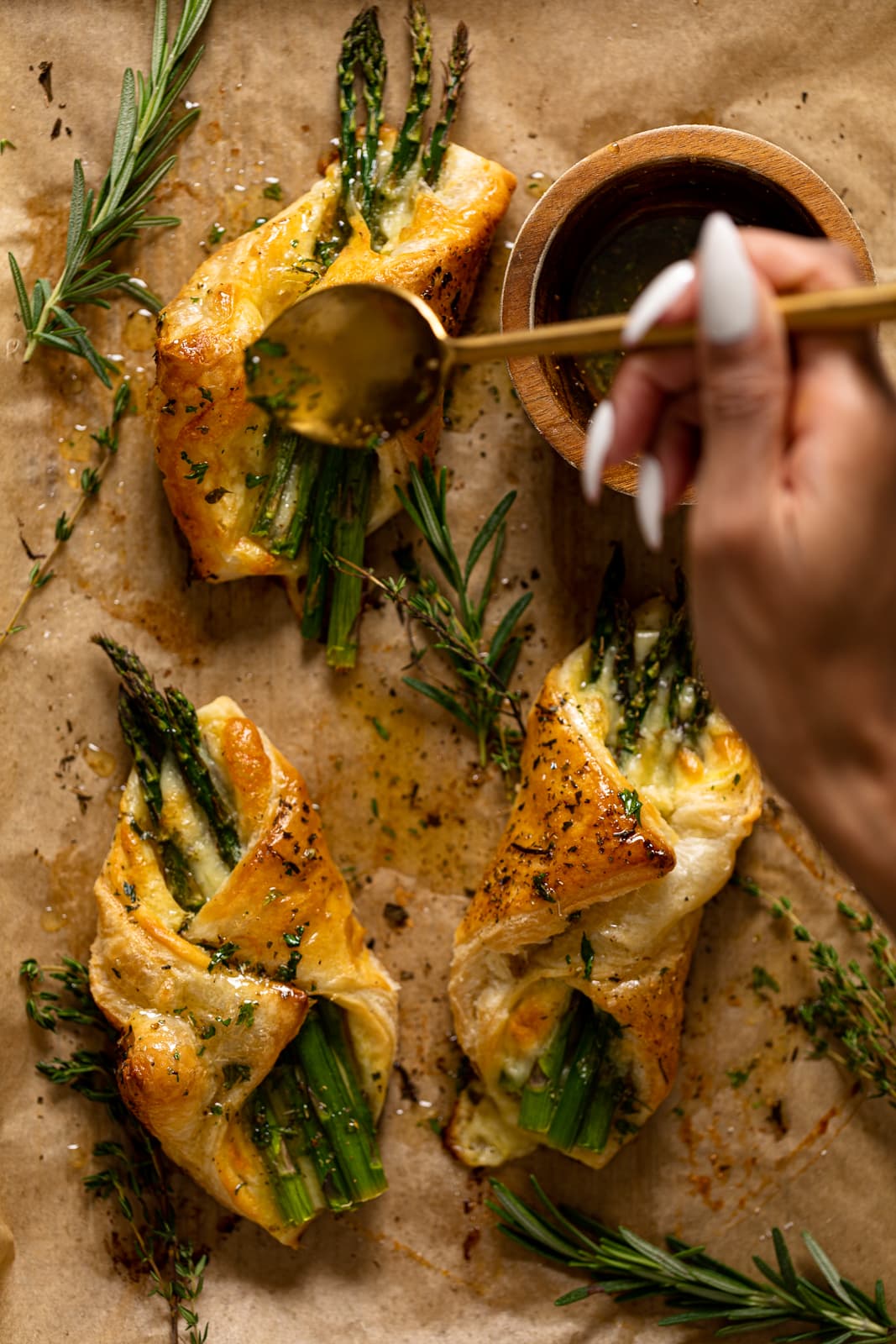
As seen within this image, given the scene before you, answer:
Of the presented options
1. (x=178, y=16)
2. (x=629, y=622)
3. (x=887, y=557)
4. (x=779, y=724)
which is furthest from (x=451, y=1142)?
(x=178, y=16)

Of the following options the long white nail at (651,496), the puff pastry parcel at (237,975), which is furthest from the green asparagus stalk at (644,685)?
the long white nail at (651,496)

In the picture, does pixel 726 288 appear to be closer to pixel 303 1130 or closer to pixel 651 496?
pixel 651 496

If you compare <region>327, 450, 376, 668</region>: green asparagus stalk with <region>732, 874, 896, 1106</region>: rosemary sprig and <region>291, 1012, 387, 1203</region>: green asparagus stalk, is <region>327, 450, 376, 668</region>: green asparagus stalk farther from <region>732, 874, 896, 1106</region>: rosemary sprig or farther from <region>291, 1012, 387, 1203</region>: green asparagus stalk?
<region>732, 874, 896, 1106</region>: rosemary sprig

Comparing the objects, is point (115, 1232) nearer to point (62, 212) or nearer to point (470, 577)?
point (470, 577)

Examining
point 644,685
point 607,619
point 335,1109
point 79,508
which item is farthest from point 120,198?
point 335,1109

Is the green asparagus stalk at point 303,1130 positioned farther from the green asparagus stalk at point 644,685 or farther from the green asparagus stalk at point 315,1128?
the green asparagus stalk at point 644,685

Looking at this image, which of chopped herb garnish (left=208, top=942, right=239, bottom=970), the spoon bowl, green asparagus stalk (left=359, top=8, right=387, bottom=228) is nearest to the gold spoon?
the spoon bowl
